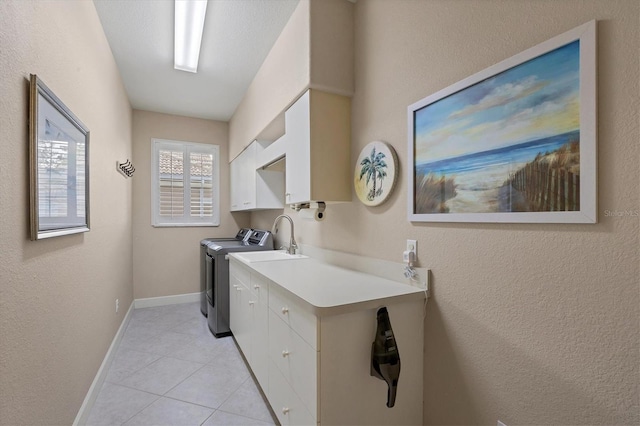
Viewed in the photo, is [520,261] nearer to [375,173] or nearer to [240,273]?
[375,173]

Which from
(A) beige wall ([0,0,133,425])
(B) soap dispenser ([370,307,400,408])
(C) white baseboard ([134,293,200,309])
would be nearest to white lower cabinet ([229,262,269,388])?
(B) soap dispenser ([370,307,400,408])

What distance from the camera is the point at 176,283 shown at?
4176 millimetres

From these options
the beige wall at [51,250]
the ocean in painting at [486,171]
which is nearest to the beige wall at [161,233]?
the beige wall at [51,250]

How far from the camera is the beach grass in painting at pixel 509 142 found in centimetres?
95

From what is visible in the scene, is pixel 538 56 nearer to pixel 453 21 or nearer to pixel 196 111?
pixel 453 21

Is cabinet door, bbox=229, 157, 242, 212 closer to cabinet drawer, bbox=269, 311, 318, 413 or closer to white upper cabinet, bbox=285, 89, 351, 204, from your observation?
white upper cabinet, bbox=285, 89, 351, 204

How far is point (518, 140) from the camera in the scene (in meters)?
1.07

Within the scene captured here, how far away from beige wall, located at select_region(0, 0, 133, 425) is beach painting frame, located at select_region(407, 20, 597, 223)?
1.66 m

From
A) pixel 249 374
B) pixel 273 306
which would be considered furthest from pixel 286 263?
pixel 249 374

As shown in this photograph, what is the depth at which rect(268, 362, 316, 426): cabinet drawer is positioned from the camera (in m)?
1.34

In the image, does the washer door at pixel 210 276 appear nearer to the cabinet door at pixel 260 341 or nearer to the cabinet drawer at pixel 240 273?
the cabinet drawer at pixel 240 273

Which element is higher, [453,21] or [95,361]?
[453,21]

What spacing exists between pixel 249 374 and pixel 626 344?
7.47 feet

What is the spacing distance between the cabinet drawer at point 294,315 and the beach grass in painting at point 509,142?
2.63ft
